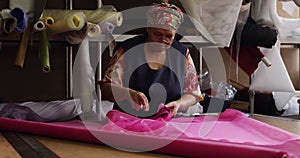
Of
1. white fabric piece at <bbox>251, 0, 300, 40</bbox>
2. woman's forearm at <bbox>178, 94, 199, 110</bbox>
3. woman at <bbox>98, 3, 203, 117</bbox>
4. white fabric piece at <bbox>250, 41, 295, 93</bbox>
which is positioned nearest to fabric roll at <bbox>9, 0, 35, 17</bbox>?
woman at <bbox>98, 3, 203, 117</bbox>

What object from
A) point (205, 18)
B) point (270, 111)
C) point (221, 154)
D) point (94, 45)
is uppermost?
point (205, 18)

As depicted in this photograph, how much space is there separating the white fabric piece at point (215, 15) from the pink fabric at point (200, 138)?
255mm

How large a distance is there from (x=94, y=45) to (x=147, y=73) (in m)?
0.34

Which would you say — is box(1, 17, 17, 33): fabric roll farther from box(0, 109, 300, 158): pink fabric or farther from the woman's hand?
the woman's hand

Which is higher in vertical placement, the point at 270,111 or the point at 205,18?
the point at 205,18

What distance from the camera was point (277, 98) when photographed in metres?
1.79

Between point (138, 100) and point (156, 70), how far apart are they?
188mm

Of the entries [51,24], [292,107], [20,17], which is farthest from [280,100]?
[20,17]

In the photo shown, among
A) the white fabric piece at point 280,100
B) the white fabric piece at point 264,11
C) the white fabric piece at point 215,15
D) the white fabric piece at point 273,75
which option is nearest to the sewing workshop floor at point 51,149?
the white fabric piece at point 215,15

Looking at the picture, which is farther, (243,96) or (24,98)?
(243,96)

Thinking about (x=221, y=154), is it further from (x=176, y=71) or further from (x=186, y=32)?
(x=186, y=32)

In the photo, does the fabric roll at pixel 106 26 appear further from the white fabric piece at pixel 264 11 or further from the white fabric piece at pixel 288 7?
the white fabric piece at pixel 288 7

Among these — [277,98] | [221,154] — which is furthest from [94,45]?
[277,98]

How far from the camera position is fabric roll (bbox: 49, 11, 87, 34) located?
1.09 meters
